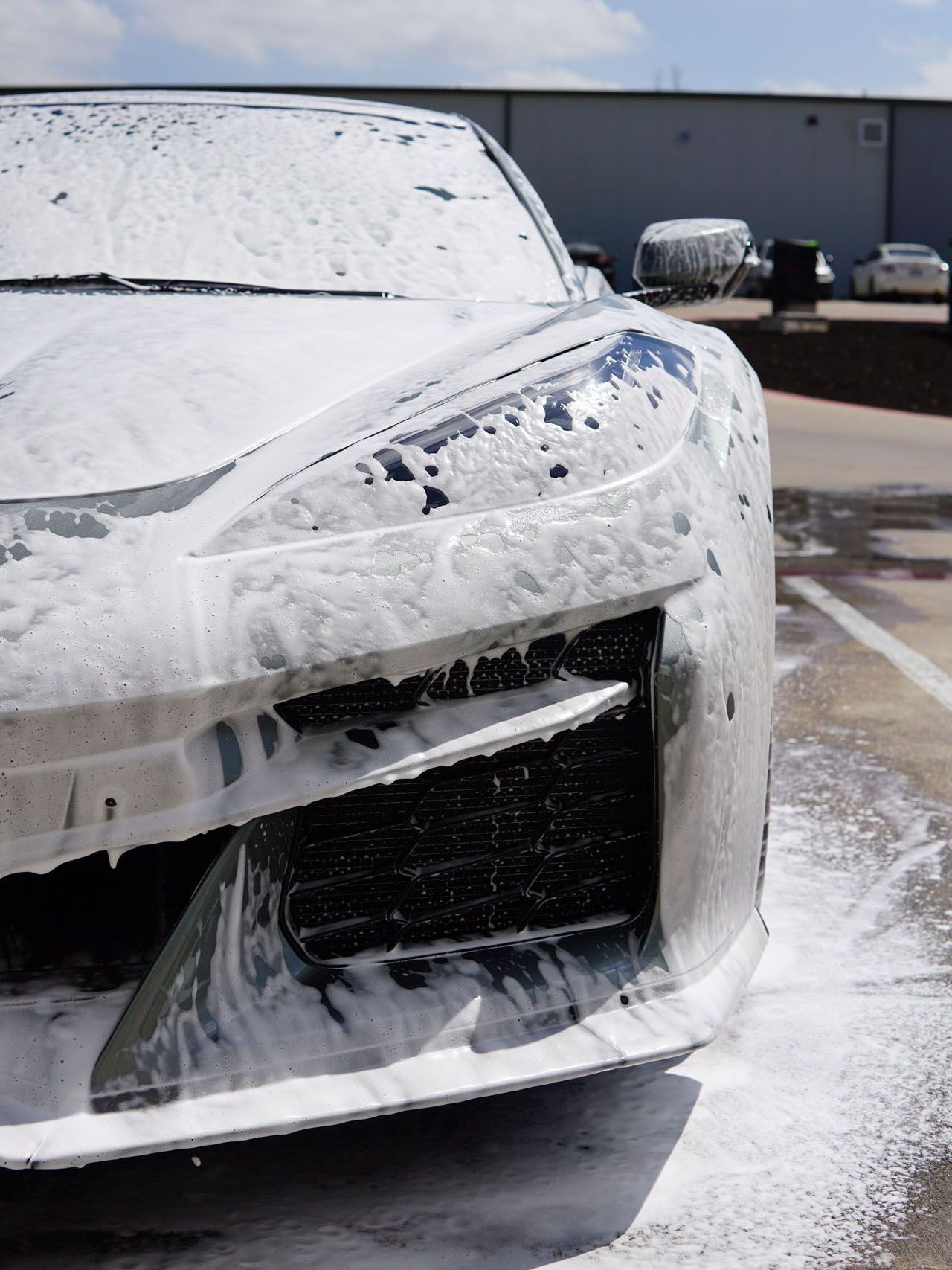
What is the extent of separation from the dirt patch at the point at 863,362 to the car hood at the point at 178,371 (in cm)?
1064

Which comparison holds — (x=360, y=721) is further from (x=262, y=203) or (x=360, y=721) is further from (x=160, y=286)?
(x=262, y=203)

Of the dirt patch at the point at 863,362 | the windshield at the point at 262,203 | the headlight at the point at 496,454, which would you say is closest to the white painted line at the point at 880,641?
the windshield at the point at 262,203

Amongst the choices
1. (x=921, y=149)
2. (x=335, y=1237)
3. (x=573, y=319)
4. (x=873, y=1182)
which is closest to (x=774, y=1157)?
(x=873, y=1182)

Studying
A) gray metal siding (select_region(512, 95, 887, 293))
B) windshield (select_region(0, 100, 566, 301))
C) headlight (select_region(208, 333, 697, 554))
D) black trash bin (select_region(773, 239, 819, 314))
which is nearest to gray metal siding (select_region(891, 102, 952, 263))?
gray metal siding (select_region(512, 95, 887, 293))

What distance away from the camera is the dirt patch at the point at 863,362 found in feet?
47.2

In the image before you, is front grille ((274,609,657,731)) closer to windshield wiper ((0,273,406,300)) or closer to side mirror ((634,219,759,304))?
windshield wiper ((0,273,406,300))

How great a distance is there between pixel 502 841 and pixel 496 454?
43cm

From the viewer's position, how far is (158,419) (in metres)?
1.78

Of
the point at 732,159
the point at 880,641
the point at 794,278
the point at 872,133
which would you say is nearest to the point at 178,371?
the point at 880,641

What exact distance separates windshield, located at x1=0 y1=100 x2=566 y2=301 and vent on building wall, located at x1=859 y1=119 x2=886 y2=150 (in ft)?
147

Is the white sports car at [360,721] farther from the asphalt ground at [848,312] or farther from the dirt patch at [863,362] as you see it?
the asphalt ground at [848,312]

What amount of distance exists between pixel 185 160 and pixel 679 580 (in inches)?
65.4

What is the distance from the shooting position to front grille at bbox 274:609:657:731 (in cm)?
156

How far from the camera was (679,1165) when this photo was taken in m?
1.92
